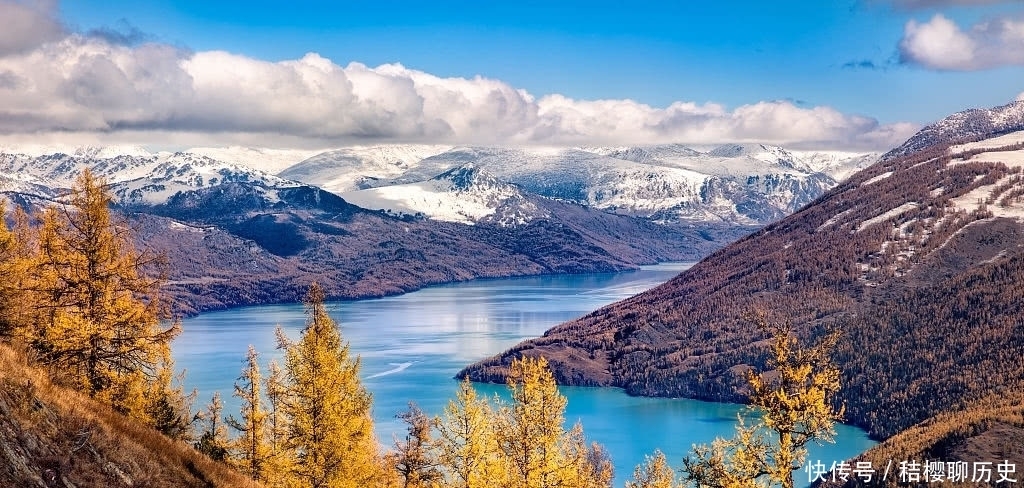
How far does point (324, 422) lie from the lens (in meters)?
37.3

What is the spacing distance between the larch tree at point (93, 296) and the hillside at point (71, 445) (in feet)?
22.9

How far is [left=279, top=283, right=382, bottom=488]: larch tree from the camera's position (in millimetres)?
37031

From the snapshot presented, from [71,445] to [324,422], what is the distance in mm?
15298

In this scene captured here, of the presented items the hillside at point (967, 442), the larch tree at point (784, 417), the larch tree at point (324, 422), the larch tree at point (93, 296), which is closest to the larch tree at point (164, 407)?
the larch tree at point (93, 296)

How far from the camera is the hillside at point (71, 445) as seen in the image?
20859 millimetres

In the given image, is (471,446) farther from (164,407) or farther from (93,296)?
(164,407)

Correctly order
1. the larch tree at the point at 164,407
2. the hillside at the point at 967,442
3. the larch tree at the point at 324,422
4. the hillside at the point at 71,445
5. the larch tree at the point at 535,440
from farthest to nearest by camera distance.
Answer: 1. the hillside at the point at 967,442
2. the larch tree at the point at 164,407
3. the larch tree at the point at 324,422
4. the larch tree at the point at 535,440
5. the hillside at the point at 71,445

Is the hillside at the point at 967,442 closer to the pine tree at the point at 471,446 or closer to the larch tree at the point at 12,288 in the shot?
the pine tree at the point at 471,446

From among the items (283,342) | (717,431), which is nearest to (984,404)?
(717,431)

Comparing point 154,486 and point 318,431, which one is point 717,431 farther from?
point 154,486

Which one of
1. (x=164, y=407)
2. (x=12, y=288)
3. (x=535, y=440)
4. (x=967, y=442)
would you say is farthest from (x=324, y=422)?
(x=967, y=442)

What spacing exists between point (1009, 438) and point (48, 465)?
14127cm

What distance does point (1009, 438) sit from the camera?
437 feet

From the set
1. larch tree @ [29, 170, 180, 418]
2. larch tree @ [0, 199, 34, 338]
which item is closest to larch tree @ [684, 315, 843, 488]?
larch tree @ [29, 170, 180, 418]
